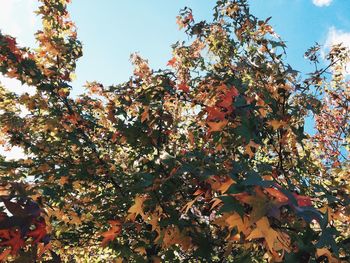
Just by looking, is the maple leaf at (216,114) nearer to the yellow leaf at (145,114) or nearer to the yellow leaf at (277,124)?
the yellow leaf at (277,124)

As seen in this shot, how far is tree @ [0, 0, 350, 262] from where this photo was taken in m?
1.87

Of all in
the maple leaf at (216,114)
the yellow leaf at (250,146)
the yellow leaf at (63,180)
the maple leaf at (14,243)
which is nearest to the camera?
the maple leaf at (14,243)

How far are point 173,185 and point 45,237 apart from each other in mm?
1342

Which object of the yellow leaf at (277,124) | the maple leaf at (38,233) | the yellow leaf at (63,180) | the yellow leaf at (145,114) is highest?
the yellow leaf at (145,114)

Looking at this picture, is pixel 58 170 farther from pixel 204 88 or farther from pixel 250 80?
pixel 250 80

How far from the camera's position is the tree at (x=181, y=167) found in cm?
187

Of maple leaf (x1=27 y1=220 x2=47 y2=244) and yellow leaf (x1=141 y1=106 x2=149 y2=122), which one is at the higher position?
yellow leaf (x1=141 y1=106 x2=149 y2=122)

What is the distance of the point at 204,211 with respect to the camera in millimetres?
3340

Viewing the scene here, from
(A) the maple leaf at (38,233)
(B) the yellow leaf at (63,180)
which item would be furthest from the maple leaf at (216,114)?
(B) the yellow leaf at (63,180)

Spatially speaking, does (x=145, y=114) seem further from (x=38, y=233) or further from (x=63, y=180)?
(x=38, y=233)

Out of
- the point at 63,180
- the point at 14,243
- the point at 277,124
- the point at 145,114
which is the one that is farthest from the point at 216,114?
the point at 63,180

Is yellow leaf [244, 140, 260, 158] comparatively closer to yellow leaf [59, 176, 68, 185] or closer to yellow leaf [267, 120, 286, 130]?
yellow leaf [267, 120, 286, 130]

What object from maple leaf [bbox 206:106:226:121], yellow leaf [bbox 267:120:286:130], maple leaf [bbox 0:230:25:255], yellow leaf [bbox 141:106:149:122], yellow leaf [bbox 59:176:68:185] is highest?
yellow leaf [bbox 141:106:149:122]

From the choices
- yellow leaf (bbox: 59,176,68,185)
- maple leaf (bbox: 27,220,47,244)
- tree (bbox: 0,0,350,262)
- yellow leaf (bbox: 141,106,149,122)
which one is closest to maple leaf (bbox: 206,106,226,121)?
tree (bbox: 0,0,350,262)
